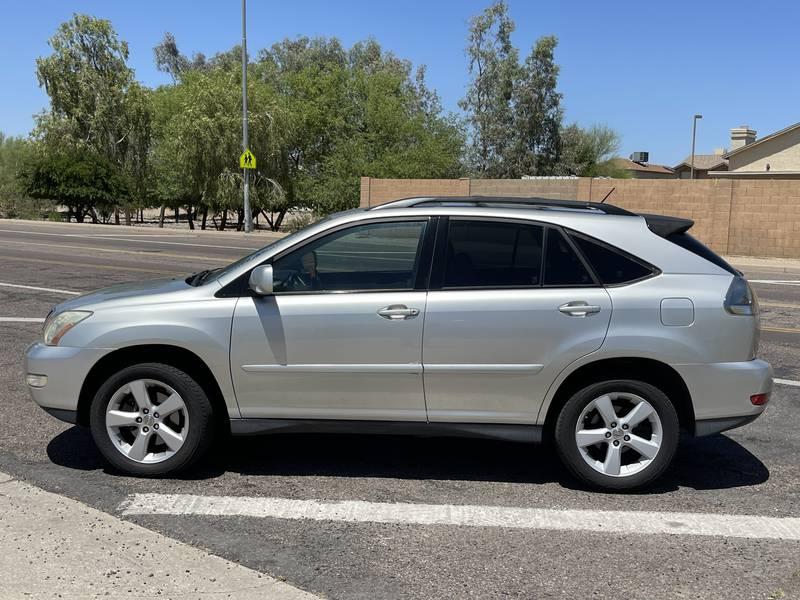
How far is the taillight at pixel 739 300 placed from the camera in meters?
4.44

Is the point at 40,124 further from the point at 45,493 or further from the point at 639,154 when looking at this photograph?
the point at 639,154

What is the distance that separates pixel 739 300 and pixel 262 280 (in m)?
2.76

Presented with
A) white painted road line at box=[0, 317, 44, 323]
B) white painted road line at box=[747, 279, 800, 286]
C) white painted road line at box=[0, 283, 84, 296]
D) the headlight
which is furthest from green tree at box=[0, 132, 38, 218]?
the headlight

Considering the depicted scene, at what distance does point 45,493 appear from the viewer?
435 cm

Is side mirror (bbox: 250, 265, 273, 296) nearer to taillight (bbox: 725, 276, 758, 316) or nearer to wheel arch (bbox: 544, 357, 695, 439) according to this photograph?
wheel arch (bbox: 544, 357, 695, 439)

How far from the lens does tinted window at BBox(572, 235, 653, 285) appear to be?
4516mm

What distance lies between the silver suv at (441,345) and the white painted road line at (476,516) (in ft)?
1.08

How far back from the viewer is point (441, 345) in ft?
14.5

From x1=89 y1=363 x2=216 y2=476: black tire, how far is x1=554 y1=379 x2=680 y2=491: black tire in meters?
2.10

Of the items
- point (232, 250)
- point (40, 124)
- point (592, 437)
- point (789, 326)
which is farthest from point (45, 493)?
point (40, 124)

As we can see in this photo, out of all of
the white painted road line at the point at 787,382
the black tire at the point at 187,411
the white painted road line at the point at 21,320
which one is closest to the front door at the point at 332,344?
the black tire at the point at 187,411

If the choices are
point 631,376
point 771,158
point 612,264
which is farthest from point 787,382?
point 771,158

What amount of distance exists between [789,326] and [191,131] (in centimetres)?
3503

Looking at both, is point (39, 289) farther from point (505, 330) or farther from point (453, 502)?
point (505, 330)
